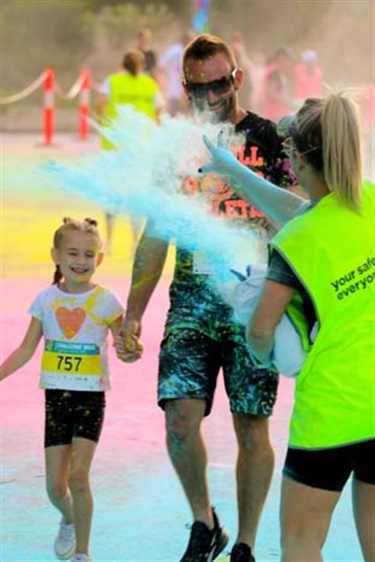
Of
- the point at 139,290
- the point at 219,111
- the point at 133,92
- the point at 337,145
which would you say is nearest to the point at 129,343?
the point at 139,290

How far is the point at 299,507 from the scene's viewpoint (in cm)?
393

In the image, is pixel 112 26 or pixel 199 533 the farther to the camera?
pixel 112 26

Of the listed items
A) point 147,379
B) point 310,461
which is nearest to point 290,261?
point 310,461

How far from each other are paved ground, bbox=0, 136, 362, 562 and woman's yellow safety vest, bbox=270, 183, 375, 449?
149cm

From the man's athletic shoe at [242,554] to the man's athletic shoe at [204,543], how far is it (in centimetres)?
8

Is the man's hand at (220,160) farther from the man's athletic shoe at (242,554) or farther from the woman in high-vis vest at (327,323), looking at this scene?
the man's athletic shoe at (242,554)

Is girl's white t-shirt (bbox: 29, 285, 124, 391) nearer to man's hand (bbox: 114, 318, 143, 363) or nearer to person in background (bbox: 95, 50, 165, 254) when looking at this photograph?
man's hand (bbox: 114, 318, 143, 363)

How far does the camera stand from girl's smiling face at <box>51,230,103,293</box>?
5.27 m

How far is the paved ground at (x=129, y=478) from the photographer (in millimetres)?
5406

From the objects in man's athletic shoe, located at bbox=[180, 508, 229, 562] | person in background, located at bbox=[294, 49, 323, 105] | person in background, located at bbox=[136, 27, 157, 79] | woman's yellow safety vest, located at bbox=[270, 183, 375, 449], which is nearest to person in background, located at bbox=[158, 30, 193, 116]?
person in background, located at bbox=[136, 27, 157, 79]

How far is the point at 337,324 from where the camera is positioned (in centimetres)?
392

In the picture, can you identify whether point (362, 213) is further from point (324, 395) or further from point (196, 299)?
point (196, 299)

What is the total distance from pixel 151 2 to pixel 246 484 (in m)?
30.1

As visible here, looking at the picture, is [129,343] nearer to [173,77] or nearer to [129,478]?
[129,478]
